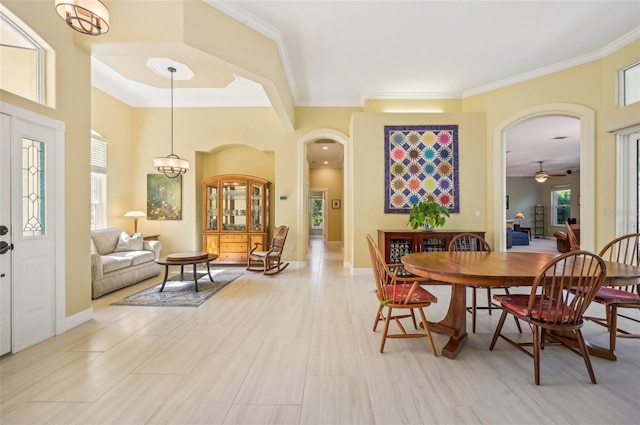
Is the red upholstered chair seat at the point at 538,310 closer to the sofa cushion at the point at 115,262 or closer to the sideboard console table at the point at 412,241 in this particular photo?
the sideboard console table at the point at 412,241

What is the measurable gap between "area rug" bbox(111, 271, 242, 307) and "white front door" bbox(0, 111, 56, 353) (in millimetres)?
1067

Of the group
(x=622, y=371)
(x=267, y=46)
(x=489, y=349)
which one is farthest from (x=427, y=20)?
(x=622, y=371)

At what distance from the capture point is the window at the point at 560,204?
38.7ft

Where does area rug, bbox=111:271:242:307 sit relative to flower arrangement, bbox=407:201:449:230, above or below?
below

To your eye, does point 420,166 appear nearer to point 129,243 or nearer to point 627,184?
point 627,184

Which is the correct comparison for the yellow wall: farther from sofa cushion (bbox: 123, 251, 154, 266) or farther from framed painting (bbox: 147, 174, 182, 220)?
sofa cushion (bbox: 123, 251, 154, 266)

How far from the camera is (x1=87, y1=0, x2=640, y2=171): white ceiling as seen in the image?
308 cm

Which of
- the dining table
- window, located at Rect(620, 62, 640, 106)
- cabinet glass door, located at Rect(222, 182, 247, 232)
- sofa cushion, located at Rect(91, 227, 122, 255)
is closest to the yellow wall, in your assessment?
cabinet glass door, located at Rect(222, 182, 247, 232)

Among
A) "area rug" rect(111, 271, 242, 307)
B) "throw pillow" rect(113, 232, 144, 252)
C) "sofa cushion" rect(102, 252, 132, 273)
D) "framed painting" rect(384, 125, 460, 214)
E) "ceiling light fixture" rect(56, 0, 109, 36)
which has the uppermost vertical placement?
"ceiling light fixture" rect(56, 0, 109, 36)

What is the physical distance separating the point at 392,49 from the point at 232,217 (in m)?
4.43

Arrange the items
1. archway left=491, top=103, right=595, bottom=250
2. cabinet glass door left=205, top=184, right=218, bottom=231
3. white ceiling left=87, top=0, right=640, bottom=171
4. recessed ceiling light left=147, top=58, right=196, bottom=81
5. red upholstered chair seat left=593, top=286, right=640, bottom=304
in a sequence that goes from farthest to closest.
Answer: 1. cabinet glass door left=205, top=184, right=218, bottom=231
2. recessed ceiling light left=147, top=58, right=196, bottom=81
3. archway left=491, top=103, right=595, bottom=250
4. white ceiling left=87, top=0, right=640, bottom=171
5. red upholstered chair seat left=593, top=286, right=640, bottom=304

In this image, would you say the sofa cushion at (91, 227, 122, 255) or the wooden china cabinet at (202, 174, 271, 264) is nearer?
the sofa cushion at (91, 227, 122, 255)

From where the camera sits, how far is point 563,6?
10.2 ft

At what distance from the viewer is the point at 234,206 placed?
6098 mm
